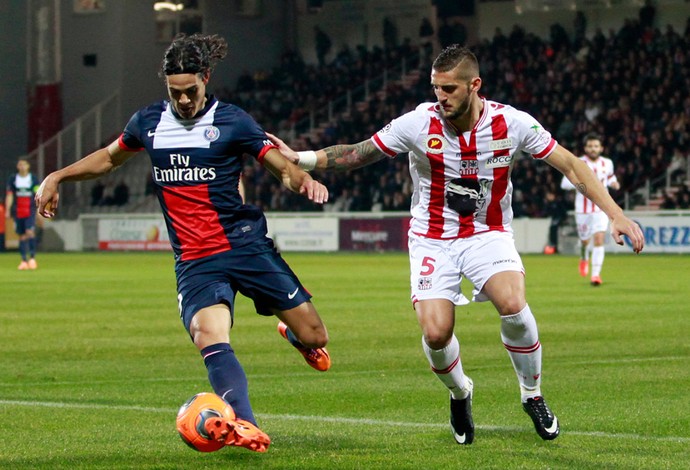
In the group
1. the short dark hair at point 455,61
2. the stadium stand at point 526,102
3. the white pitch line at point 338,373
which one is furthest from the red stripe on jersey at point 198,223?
the stadium stand at point 526,102

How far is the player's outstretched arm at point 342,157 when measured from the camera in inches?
300

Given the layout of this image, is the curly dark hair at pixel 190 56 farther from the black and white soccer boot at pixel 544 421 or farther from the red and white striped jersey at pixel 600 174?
the red and white striped jersey at pixel 600 174

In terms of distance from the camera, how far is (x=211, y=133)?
7.28 metres

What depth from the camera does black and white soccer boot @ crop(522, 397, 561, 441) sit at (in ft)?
23.8

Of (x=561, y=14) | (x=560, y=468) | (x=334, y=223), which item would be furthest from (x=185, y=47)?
(x=561, y=14)

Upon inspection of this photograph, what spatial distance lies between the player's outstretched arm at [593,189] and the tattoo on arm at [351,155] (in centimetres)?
101

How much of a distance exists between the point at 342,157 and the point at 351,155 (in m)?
0.05

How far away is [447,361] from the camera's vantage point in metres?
7.55

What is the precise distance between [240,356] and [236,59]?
41429mm

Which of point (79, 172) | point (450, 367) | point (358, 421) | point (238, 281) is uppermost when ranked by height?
point (79, 172)

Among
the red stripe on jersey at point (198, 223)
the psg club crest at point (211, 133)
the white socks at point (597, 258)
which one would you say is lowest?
the white socks at point (597, 258)

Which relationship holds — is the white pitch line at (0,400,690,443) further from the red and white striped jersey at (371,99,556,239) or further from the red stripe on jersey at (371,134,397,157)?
the red stripe on jersey at (371,134,397,157)

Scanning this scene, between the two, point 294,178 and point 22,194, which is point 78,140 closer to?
point 22,194

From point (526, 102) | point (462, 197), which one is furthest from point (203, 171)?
point (526, 102)
